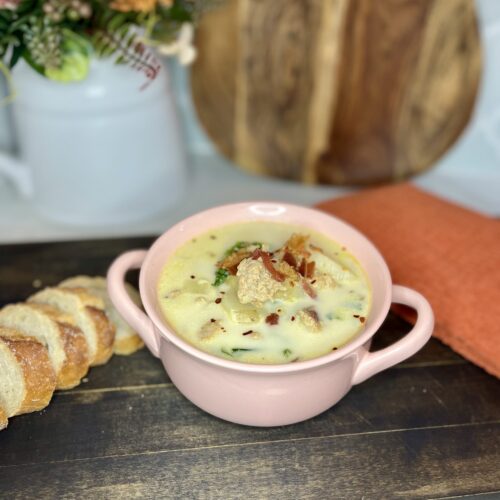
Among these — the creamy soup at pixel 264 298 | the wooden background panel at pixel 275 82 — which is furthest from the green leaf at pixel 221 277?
the wooden background panel at pixel 275 82

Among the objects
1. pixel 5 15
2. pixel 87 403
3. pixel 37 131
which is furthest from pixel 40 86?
pixel 87 403

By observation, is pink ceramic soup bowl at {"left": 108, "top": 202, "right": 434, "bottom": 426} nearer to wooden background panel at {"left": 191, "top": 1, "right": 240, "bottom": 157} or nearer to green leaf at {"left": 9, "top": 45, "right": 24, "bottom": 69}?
green leaf at {"left": 9, "top": 45, "right": 24, "bottom": 69}

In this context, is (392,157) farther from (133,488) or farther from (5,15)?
(133,488)

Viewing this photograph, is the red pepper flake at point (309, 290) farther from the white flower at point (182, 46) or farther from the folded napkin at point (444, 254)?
the white flower at point (182, 46)

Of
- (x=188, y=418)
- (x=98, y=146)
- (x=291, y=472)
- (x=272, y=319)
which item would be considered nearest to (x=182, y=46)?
(x=98, y=146)

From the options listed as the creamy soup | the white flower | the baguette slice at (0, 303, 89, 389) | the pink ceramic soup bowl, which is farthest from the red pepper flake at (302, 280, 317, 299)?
the white flower
